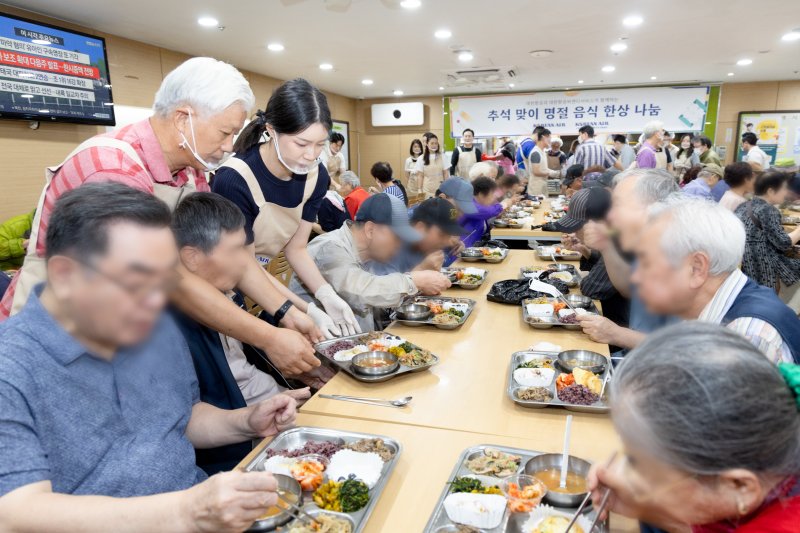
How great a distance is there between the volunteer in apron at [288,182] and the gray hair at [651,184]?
4.52 feet

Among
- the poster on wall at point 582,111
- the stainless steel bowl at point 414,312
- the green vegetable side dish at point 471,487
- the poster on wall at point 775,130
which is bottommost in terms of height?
the green vegetable side dish at point 471,487

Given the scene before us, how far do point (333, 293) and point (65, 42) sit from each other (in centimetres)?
511

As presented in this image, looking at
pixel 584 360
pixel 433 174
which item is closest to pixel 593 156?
pixel 433 174

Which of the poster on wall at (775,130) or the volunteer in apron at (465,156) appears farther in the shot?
the poster on wall at (775,130)

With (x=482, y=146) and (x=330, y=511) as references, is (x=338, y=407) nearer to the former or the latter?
(x=330, y=511)

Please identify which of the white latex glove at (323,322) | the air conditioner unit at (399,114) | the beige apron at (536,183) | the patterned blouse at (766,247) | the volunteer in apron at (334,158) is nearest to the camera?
the white latex glove at (323,322)

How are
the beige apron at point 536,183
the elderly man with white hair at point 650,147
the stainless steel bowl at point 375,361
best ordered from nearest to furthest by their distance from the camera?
the stainless steel bowl at point 375,361
the elderly man with white hair at point 650,147
the beige apron at point 536,183

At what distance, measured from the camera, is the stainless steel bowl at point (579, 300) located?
315 cm

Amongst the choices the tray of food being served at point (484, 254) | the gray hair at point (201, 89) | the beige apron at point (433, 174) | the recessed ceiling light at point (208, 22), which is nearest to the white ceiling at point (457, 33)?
the recessed ceiling light at point (208, 22)

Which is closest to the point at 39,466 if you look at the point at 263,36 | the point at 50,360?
the point at 50,360

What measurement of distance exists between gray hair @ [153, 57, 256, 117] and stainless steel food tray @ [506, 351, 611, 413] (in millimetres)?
1510

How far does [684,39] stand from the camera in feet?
24.7

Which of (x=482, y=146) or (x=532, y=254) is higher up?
(x=482, y=146)

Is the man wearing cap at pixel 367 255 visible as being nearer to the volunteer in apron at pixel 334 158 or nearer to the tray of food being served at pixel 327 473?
the tray of food being served at pixel 327 473
